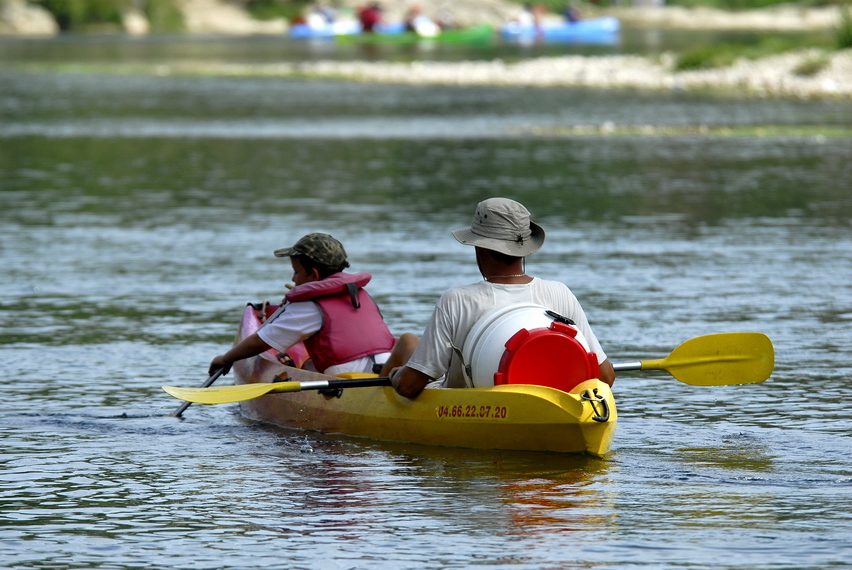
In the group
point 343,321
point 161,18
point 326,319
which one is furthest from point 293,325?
point 161,18

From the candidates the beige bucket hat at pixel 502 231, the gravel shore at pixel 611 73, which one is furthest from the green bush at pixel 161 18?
the beige bucket hat at pixel 502 231

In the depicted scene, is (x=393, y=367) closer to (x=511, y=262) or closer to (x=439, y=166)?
(x=511, y=262)

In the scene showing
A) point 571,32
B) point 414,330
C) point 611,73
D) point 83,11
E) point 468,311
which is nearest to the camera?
point 468,311

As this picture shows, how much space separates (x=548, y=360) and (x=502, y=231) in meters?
0.74

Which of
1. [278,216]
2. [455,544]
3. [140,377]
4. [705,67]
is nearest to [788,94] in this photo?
[705,67]

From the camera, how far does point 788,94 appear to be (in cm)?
4403

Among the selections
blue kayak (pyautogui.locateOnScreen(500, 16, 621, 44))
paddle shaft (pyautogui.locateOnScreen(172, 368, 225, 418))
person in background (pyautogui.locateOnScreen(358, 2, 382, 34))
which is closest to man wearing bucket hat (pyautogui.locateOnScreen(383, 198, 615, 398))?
paddle shaft (pyautogui.locateOnScreen(172, 368, 225, 418))

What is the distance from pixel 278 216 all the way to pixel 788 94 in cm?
2707

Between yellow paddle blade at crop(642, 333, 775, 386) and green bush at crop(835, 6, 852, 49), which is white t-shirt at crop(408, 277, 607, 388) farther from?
green bush at crop(835, 6, 852, 49)

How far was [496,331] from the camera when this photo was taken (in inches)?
328

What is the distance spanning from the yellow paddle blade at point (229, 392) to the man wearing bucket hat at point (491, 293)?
90 cm

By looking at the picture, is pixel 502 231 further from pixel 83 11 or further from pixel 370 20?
pixel 83 11

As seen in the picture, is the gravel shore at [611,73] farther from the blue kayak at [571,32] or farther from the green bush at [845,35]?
the blue kayak at [571,32]

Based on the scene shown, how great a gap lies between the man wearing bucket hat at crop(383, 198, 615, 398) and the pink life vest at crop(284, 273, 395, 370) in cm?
102
